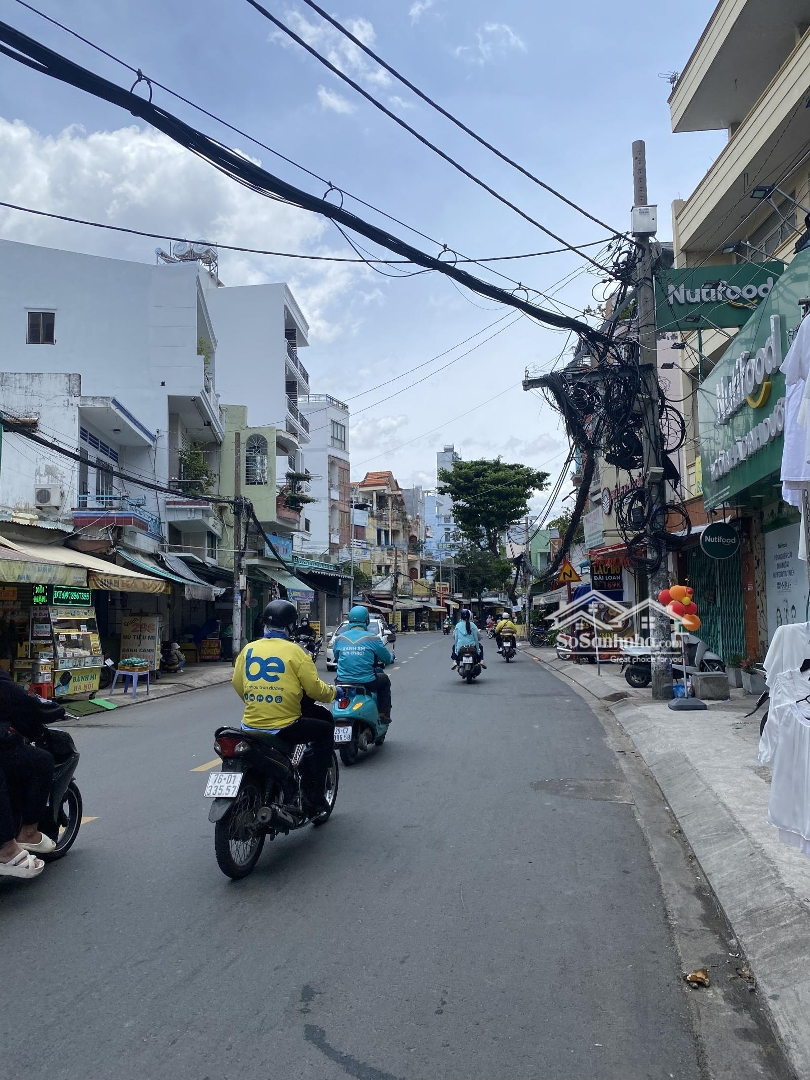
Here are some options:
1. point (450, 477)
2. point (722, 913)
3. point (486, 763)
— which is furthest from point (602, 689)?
point (450, 477)

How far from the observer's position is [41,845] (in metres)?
5.33

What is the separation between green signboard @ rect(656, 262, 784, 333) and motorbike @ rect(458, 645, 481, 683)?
8.20m

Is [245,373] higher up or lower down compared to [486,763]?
higher up

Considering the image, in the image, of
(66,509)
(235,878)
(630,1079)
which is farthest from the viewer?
(66,509)

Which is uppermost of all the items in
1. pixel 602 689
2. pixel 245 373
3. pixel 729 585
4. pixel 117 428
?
pixel 245 373

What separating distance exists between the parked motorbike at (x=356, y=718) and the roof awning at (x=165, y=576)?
434 inches

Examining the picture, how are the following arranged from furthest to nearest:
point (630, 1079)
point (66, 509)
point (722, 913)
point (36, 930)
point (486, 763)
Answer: point (66, 509) → point (486, 763) → point (722, 913) → point (36, 930) → point (630, 1079)

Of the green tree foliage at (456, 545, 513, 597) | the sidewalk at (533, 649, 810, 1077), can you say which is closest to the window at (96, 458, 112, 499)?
the sidewalk at (533, 649, 810, 1077)

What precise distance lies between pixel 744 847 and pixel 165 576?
687 inches

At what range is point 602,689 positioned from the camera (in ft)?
58.2

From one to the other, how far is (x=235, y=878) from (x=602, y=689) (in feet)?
44.5

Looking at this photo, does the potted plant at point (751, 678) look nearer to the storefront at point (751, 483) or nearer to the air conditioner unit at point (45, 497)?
the storefront at point (751, 483)

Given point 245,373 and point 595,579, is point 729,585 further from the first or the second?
point 245,373

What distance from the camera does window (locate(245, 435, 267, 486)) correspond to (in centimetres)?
3641
